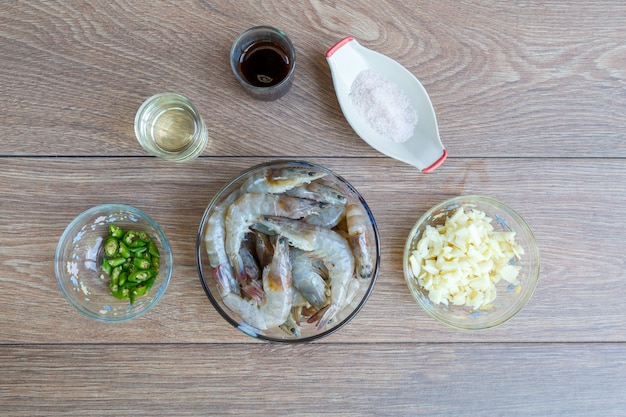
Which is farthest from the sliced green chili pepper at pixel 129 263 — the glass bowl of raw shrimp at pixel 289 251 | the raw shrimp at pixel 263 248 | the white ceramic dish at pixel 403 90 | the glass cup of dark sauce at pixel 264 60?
the white ceramic dish at pixel 403 90

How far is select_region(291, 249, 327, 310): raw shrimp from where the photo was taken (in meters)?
1.37

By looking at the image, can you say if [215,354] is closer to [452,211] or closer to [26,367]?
[26,367]

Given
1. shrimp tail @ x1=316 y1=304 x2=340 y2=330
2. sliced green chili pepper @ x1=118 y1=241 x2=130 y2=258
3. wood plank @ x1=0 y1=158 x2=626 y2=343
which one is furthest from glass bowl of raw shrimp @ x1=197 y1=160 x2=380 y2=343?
sliced green chili pepper @ x1=118 y1=241 x2=130 y2=258

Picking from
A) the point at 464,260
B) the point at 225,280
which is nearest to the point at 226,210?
the point at 225,280

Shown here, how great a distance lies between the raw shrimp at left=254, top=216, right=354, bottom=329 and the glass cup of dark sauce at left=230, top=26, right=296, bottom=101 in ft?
1.22

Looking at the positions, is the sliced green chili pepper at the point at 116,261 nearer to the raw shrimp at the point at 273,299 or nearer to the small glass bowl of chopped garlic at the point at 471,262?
the raw shrimp at the point at 273,299

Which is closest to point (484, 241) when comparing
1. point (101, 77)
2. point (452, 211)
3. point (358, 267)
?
point (452, 211)

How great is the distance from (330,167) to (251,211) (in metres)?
0.29

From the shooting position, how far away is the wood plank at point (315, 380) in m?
1.51

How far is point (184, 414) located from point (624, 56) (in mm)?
1702

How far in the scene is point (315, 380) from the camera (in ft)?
4.98

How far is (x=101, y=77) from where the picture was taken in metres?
1.49

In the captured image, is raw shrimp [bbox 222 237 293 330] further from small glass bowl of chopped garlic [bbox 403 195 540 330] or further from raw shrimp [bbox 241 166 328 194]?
small glass bowl of chopped garlic [bbox 403 195 540 330]

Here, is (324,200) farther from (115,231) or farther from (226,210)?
(115,231)
